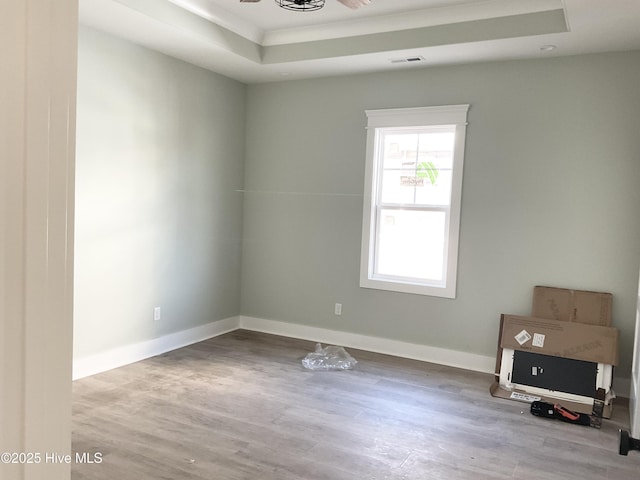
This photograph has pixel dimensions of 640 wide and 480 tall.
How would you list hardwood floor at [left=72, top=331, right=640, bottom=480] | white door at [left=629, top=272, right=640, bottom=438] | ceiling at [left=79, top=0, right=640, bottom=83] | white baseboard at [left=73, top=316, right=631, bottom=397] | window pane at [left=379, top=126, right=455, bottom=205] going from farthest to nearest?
window pane at [left=379, top=126, right=455, bottom=205] → white baseboard at [left=73, top=316, right=631, bottom=397] → ceiling at [left=79, top=0, right=640, bottom=83] → white door at [left=629, top=272, right=640, bottom=438] → hardwood floor at [left=72, top=331, right=640, bottom=480]

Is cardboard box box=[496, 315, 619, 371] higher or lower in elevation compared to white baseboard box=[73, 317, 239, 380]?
higher

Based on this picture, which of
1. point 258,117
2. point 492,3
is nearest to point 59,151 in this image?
point 492,3

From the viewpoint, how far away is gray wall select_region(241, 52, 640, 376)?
13.1 ft

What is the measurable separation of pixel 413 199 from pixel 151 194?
2326 millimetres

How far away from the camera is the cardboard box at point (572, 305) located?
13.1 feet

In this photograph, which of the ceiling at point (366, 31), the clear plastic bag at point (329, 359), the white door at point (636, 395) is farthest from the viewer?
the clear plastic bag at point (329, 359)

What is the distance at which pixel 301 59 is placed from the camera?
452 centimetres

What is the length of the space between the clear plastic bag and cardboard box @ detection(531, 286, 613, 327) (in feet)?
5.18

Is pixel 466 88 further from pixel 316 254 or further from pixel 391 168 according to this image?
pixel 316 254

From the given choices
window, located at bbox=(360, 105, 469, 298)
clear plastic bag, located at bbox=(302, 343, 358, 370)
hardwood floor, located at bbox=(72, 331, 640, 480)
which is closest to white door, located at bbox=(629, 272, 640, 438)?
hardwood floor, located at bbox=(72, 331, 640, 480)

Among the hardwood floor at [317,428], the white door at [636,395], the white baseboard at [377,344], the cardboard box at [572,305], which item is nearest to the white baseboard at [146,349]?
the hardwood floor at [317,428]

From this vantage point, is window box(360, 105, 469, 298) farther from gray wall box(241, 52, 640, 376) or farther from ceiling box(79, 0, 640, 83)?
ceiling box(79, 0, 640, 83)

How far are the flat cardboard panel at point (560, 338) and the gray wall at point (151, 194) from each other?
2831 mm

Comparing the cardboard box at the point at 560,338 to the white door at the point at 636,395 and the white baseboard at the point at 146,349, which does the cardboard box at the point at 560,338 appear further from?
the white baseboard at the point at 146,349
